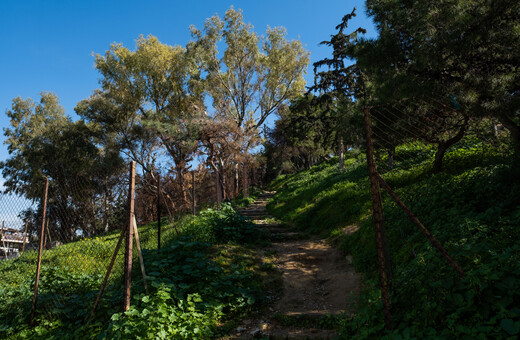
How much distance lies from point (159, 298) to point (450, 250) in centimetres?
439

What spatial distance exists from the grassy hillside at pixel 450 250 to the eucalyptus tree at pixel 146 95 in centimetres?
1573

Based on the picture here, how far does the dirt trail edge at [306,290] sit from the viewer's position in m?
4.65

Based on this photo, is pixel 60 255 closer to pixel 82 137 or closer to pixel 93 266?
pixel 93 266

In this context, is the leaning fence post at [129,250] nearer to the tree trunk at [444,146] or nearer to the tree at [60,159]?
the tree trunk at [444,146]

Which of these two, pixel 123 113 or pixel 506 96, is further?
pixel 123 113

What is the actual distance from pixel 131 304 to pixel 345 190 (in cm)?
804

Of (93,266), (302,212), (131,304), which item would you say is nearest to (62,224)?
(93,266)

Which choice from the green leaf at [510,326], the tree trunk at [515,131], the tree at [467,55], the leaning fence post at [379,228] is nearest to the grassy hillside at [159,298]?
the leaning fence post at [379,228]

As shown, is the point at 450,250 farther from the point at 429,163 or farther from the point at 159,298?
the point at 429,163

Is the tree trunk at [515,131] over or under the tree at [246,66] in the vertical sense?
under

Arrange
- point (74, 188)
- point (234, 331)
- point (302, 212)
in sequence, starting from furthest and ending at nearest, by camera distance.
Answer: point (302, 212), point (74, 188), point (234, 331)

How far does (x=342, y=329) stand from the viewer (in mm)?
4012

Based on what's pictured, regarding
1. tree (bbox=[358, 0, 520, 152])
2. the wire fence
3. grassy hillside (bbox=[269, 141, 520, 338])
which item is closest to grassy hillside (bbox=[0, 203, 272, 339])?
grassy hillside (bbox=[269, 141, 520, 338])

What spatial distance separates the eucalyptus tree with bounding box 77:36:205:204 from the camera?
21344mm
